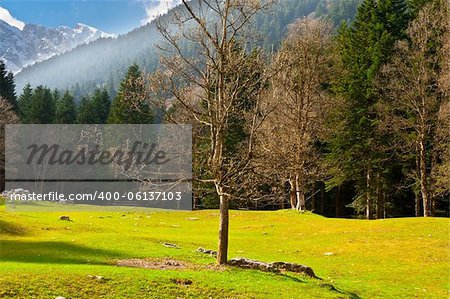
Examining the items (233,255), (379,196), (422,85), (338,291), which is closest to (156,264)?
(233,255)

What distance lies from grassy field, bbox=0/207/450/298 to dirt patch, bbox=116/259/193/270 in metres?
0.08

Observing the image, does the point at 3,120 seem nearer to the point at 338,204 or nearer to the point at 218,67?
the point at 338,204

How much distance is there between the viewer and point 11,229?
2453 cm

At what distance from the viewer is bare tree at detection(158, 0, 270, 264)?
16.5 m

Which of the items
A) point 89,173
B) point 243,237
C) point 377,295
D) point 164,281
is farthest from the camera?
point 89,173

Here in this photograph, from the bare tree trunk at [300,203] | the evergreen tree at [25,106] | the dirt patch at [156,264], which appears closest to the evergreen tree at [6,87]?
the evergreen tree at [25,106]

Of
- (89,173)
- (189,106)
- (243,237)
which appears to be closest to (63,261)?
(189,106)

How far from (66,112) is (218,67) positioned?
75.6m

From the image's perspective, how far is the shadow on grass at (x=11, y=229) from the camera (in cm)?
2389

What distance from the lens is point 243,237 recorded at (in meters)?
28.5

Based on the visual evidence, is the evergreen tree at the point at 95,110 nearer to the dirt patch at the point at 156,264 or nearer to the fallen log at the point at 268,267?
the dirt patch at the point at 156,264

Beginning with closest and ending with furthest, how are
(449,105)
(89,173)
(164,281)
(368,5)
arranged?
(164,281), (449,105), (368,5), (89,173)

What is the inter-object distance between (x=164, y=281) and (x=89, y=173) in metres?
62.6

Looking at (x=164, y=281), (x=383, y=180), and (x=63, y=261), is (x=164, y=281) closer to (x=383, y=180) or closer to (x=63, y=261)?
(x=63, y=261)
